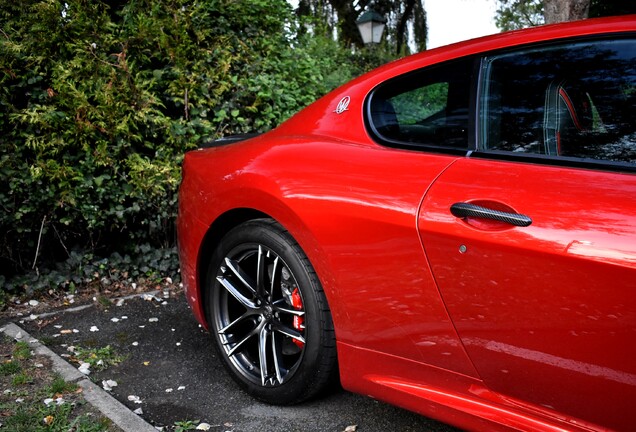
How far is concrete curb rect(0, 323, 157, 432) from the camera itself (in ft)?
8.68

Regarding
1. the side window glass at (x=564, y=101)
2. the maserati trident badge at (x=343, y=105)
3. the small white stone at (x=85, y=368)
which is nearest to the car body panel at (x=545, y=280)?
the side window glass at (x=564, y=101)

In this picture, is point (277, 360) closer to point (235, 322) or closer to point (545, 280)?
point (235, 322)

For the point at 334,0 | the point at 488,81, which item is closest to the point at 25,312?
the point at 488,81

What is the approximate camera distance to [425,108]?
2.45 m

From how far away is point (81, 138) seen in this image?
4.36 m

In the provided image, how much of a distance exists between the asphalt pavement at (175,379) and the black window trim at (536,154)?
3.96ft

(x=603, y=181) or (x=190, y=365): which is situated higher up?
(x=603, y=181)

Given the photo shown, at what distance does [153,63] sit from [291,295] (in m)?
2.87

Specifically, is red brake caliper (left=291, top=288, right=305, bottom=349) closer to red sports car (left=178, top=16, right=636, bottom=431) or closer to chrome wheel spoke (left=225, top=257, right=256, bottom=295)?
red sports car (left=178, top=16, right=636, bottom=431)

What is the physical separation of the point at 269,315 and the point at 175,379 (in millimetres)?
714

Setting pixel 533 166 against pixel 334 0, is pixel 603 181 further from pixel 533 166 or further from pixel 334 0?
pixel 334 0

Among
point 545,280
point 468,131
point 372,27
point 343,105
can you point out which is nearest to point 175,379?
point 343,105

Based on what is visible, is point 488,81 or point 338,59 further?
point 338,59

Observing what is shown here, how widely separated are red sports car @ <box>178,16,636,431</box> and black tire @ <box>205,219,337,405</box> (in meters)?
0.01
